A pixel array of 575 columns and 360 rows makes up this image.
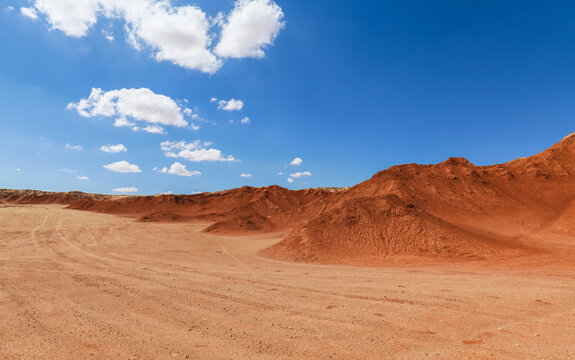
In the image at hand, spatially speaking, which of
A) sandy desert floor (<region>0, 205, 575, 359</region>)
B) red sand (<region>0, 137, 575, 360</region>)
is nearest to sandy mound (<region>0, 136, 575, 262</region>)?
red sand (<region>0, 137, 575, 360</region>)

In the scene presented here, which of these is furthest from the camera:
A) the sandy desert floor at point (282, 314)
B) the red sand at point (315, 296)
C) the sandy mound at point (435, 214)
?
the sandy mound at point (435, 214)

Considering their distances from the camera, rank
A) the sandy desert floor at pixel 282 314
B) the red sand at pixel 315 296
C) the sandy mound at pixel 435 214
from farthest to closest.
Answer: the sandy mound at pixel 435 214, the red sand at pixel 315 296, the sandy desert floor at pixel 282 314

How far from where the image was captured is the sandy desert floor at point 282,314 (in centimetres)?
595

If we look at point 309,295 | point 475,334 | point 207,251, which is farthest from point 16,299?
point 207,251

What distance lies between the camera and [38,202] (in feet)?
340

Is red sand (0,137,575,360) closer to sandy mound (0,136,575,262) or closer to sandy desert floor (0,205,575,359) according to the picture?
sandy desert floor (0,205,575,359)

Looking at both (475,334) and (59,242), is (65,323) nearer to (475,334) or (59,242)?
(475,334)

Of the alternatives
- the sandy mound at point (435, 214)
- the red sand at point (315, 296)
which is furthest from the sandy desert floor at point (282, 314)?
the sandy mound at point (435, 214)

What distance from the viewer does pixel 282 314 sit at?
8.02 m

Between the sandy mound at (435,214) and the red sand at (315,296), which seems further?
the sandy mound at (435,214)

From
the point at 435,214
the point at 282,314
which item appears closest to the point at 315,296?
the point at 282,314

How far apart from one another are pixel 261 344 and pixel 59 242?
2606cm

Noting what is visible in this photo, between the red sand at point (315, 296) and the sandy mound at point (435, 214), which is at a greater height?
the sandy mound at point (435, 214)

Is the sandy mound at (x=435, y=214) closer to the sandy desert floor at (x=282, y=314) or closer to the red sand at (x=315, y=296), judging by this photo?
the red sand at (x=315, y=296)
